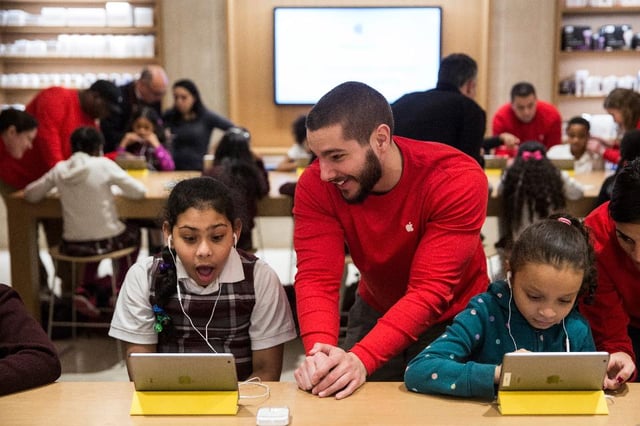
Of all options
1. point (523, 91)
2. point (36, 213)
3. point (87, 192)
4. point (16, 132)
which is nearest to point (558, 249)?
point (87, 192)

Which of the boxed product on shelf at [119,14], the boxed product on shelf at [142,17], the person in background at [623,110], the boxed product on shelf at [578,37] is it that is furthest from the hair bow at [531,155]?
the boxed product on shelf at [119,14]

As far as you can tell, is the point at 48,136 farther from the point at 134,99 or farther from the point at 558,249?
the point at 558,249

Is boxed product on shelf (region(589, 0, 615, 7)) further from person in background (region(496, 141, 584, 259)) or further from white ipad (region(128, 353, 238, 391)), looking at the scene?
white ipad (region(128, 353, 238, 391))

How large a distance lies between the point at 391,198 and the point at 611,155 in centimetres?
296

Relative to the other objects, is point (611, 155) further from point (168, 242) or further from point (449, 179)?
point (168, 242)

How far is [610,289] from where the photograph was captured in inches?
70.7

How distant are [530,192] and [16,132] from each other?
2.70 metres

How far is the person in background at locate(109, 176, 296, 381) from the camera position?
1875 millimetres

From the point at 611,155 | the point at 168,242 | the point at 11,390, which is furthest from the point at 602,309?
the point at 611,155

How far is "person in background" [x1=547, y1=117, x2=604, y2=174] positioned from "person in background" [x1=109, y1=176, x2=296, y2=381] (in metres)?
3.17

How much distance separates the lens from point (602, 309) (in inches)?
70.2

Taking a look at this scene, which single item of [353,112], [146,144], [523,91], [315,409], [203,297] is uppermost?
[523,91]

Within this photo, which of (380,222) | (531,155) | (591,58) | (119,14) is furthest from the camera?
(591,58)

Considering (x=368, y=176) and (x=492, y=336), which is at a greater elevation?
(x=368, y=176)
